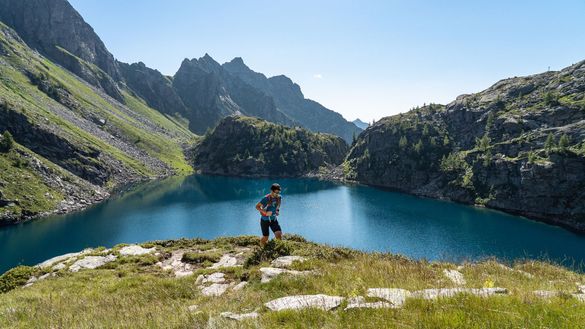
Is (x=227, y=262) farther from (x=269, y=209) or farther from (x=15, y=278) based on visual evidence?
(x=15, y=278)

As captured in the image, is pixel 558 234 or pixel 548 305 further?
pixel 558 234

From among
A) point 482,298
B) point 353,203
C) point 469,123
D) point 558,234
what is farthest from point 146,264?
point 469,123

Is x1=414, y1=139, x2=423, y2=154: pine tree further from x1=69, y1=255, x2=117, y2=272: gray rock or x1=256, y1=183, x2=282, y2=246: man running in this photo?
x1=69, y1=255, x2=117, y2=272: gray rock

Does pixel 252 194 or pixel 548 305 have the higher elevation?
pixel 548 305

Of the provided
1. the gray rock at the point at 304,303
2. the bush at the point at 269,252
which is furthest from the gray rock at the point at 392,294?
the bush at the point at 269,252

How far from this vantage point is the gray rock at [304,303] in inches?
339

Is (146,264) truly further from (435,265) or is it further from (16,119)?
(16,119)

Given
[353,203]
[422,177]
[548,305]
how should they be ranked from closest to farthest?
[548,305]
[353,203]
[422,177]

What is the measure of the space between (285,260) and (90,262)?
1459 cm

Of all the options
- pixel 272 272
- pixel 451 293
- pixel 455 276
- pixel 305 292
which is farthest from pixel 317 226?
pixel 451 293

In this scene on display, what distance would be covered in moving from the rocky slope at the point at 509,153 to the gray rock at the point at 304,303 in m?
124

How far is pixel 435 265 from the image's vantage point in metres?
17.2

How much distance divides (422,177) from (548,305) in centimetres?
17609

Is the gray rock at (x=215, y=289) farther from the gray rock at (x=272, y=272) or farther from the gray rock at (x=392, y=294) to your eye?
the gray rock at (x=392, y=294)
